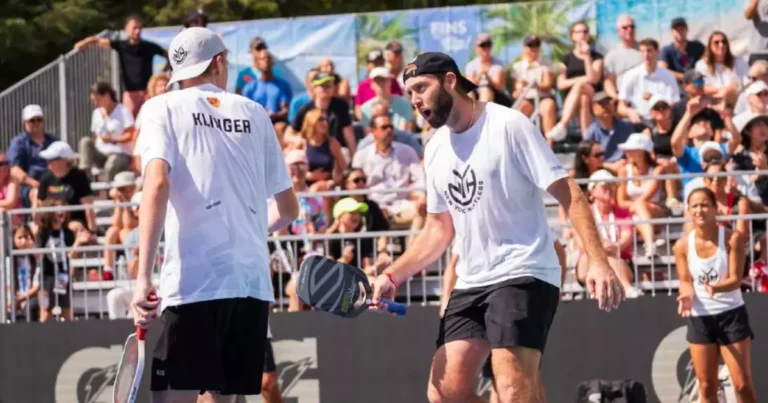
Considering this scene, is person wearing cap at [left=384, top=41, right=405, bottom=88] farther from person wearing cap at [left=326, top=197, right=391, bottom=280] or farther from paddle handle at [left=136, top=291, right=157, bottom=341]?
paddle handle at [left=136, top=291, right=157, bottom=341]

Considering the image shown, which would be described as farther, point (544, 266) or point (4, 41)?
point (4, 41)

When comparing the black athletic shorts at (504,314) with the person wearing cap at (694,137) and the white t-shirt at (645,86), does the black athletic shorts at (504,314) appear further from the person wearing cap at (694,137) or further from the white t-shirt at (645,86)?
the white t-shirt at (645,86)

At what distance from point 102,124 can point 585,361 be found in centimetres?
708

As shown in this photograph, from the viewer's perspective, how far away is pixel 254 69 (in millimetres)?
16922

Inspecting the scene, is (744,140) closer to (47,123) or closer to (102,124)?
(102,124)

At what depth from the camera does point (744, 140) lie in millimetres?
13266

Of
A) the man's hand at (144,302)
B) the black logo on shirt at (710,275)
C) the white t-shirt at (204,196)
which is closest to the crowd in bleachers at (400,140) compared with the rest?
the black logo on shirt at (710,275)

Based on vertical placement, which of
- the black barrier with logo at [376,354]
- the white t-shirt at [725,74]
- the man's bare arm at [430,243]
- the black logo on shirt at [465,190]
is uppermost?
the white t-shirt at [725,74]

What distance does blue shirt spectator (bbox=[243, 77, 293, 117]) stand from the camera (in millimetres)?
16438

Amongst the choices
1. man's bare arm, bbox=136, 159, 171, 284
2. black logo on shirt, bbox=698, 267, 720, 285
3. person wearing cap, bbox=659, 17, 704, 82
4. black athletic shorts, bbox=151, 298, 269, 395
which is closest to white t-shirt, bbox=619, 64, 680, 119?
person wearing cap, bbox=659, 17, 704, 82

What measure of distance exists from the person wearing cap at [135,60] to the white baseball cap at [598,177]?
670 centimetres

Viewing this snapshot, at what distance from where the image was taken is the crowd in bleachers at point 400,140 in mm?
12211

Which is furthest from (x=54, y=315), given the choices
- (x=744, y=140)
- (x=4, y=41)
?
(x=4, y=41)

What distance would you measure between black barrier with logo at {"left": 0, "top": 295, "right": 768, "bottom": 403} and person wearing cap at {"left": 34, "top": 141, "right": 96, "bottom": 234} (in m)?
1.90
